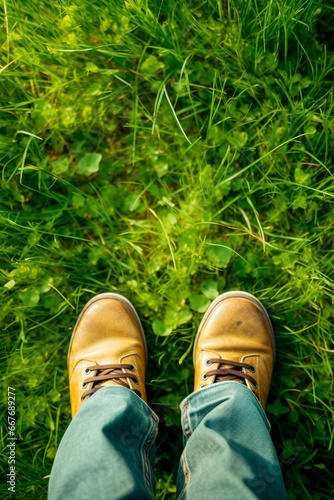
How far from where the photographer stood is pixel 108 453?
90cm

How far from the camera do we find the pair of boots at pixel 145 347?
4.37ft

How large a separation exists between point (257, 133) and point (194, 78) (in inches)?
13.7

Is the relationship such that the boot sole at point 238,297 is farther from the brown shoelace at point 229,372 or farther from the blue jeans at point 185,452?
the blue jeans at point 185,452

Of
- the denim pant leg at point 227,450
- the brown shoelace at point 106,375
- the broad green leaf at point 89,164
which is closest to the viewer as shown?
the denim pant leg at point 227,450

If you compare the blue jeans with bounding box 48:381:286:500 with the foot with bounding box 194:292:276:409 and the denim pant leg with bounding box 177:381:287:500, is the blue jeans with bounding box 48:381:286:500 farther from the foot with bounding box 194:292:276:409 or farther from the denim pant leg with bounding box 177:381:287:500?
the foot with bounding box 194:292:276:409

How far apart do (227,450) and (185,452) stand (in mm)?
242

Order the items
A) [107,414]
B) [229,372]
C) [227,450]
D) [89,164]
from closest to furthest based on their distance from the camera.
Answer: [227,450] < [107,414] < [229,372] < [89,164]

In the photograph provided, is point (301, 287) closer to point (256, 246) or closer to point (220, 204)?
point (256, 246)

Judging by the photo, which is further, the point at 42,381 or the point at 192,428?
the point at 42,381

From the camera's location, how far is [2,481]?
1424 mm

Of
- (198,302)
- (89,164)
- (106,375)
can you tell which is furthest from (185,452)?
(89,164)

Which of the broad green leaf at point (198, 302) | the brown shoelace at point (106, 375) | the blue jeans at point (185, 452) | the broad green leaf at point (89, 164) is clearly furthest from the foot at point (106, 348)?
the broad green leaf at point (89, 164)

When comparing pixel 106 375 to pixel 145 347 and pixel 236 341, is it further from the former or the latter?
pixel 236 341

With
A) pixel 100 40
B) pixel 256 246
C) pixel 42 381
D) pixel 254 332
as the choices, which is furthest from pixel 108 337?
pixel 100 40
